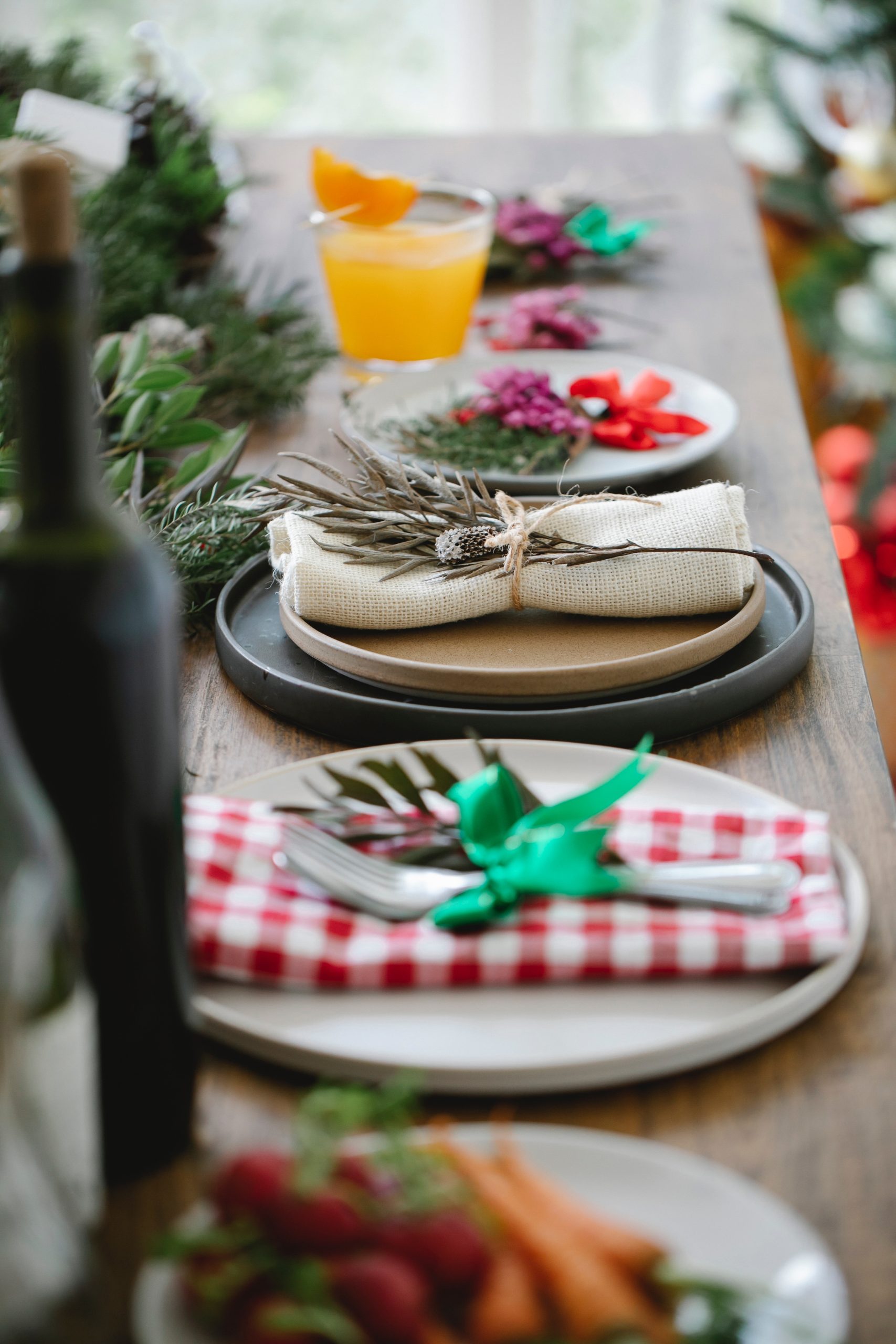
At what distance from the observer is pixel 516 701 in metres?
0.72

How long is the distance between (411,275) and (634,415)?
0.96 feet

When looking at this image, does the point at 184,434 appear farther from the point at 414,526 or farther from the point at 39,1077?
the point at 39,1077

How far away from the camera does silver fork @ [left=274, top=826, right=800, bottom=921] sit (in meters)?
0.53

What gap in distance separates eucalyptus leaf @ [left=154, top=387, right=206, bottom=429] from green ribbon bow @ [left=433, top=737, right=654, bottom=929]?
0.55 meters

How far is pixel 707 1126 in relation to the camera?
1.52 ft

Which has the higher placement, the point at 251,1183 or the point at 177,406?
the point at 251,1183

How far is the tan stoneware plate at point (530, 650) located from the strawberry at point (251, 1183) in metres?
0.38

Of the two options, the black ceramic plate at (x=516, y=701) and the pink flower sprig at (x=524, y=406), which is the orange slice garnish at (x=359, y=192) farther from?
the black ceramic plate at (x=516, y=701)

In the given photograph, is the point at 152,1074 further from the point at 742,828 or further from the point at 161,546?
the point at 161,546

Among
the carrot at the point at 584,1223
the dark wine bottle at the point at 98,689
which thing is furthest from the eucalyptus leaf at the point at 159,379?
the carrot at the point at 584,1223

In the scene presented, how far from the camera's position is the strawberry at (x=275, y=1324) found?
1.08 ft

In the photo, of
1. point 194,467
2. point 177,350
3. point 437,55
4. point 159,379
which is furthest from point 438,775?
point 437,55

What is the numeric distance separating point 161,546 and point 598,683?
310 millimetres

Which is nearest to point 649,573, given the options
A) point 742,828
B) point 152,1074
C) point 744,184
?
point 742,828
